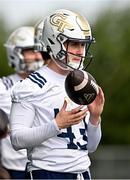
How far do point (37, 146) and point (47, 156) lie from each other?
0.11 m

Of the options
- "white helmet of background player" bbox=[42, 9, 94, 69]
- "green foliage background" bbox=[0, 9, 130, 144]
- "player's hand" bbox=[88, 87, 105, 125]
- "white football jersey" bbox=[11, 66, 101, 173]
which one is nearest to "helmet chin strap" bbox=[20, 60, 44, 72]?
"white helmet of background player" bbox=[42, 9, 94, 69]

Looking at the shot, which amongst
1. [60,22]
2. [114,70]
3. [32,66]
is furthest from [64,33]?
[114,70]

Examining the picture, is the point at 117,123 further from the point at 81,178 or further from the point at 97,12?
the point at 81,178

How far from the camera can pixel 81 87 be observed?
640cm

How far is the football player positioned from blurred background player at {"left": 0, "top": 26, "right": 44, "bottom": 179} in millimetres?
1378

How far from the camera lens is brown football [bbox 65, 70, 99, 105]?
20.9 feet

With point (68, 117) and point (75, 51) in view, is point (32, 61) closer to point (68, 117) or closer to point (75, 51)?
point (75, 51)

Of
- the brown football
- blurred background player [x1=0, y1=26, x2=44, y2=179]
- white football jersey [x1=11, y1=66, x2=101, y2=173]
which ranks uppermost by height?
the brown football

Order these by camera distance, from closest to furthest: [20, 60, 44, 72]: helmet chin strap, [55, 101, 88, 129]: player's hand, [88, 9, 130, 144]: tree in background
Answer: [55, 101, 88, 129]: player's hand < [20, 60, 44, 72]: helmet chin strap < [88, 9, 130, 144]: tree in background

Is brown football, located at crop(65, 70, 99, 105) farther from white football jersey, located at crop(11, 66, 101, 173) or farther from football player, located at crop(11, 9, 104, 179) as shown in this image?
white football jersey, located at crop(11, 66, 101, 173)

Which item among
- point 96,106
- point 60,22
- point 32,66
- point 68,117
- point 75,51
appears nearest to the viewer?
point 68,117

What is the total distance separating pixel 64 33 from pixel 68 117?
2.54 ft

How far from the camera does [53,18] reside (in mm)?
6941

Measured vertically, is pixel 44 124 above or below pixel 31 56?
above
